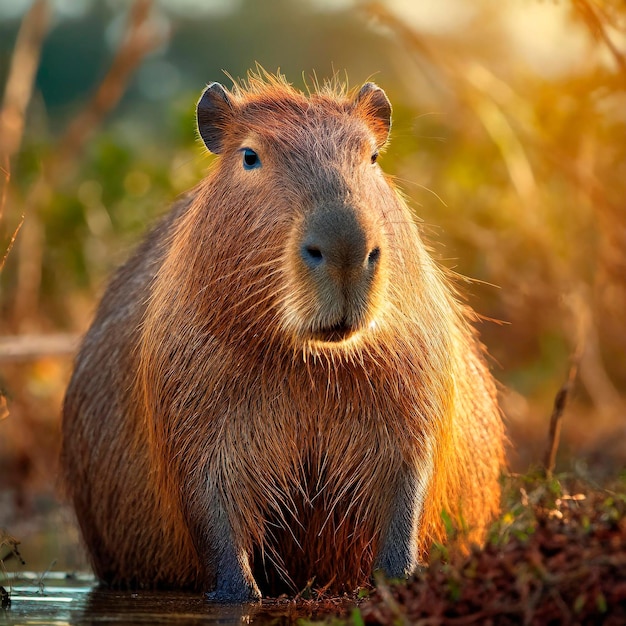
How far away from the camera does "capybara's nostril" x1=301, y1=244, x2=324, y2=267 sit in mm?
3703

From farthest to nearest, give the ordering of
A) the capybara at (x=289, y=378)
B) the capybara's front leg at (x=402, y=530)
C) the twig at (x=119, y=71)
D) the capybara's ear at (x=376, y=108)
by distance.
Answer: the twig at (x=119, y=71) → the capybara's ear at (x=376, y=108) → the capybara's front leg at (x=402, y=530) → the capybara at (x=289, y=378)

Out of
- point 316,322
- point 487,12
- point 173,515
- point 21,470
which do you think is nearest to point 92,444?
point 173,515

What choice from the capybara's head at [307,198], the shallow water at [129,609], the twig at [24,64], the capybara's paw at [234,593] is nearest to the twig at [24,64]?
the twig at [24,64]

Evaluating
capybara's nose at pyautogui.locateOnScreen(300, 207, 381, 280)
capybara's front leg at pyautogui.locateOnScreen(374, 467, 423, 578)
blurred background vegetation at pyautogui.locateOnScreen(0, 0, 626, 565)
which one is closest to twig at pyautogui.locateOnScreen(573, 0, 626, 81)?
blurred background vegetation at pyautogui.locateOnScreen(0, 0, 626, 565)

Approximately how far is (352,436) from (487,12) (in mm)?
7387

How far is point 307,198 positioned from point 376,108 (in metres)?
0.84

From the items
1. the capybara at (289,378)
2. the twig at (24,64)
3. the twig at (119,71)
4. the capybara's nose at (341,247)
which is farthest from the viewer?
the twig at (119,71)

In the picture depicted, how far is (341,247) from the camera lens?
3664 millimetres

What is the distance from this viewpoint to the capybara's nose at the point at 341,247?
3.67m

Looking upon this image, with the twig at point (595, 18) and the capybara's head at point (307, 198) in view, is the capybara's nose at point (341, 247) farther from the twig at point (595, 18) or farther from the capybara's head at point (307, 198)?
the twig at point (595, 18)

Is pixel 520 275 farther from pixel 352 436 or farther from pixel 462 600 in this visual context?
pixel 462 600

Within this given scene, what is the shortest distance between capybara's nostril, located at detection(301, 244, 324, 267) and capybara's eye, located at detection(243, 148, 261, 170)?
2.46 ft

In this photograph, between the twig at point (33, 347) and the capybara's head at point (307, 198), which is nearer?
the capybara's head at point (307, 198)

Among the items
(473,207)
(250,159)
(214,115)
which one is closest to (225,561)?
(250,159)
